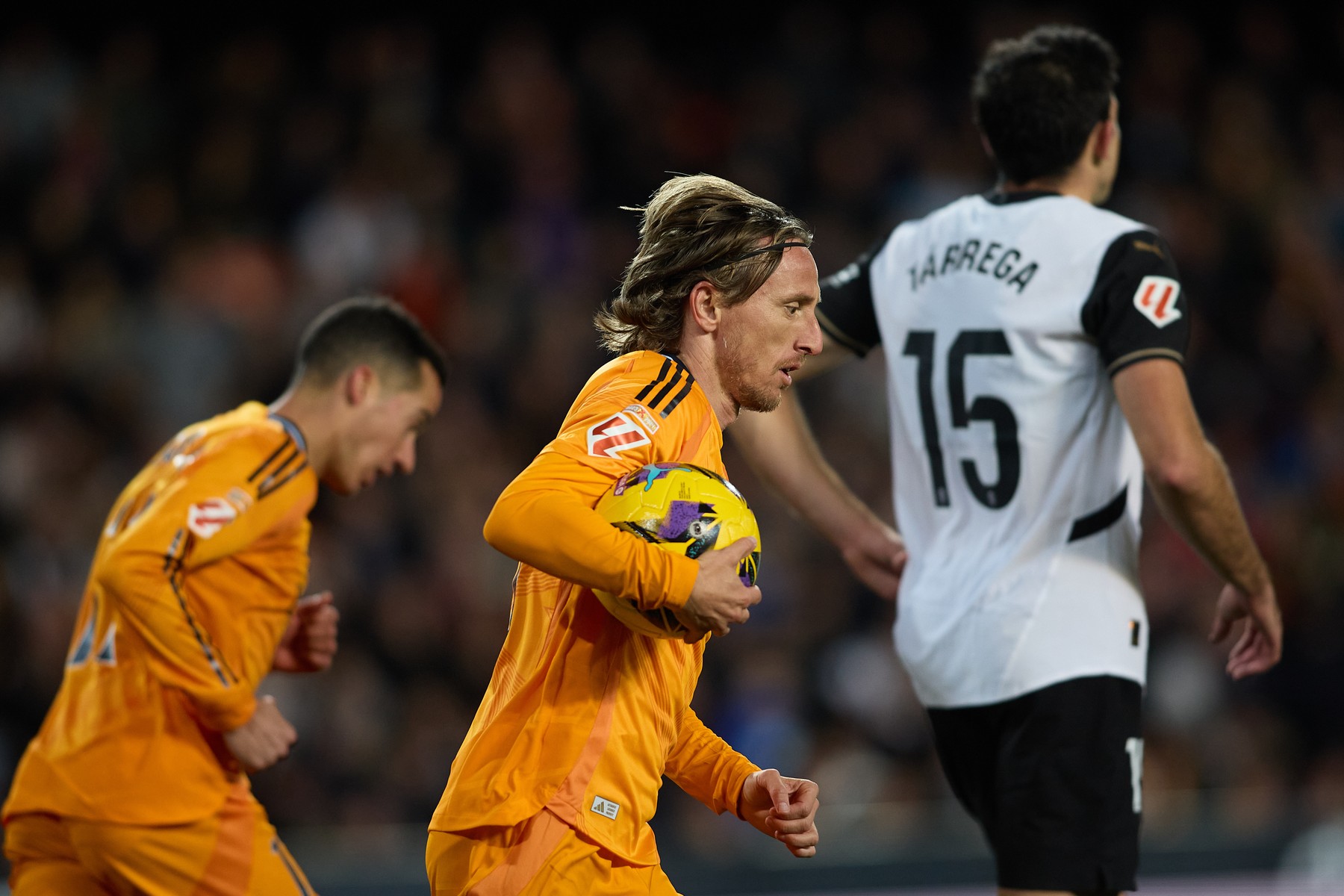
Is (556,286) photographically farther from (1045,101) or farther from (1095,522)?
(1095,522)

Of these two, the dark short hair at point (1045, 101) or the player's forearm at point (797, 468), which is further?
the player's forearm at point (797, 468)

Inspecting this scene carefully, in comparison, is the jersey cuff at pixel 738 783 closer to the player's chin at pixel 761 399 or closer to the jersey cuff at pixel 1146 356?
the player's chin at pixel 761 399

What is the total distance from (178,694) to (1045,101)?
8.90 feet

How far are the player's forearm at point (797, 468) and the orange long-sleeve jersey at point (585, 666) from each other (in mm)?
1307

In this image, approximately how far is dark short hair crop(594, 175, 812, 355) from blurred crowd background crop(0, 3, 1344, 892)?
5007 mm

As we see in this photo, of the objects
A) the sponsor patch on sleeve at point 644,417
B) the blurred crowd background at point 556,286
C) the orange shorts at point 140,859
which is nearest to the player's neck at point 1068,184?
the sponsor patch on sleeve at point 644,417

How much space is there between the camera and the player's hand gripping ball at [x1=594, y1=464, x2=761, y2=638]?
265cm

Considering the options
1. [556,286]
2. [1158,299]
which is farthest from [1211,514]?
[556,286]

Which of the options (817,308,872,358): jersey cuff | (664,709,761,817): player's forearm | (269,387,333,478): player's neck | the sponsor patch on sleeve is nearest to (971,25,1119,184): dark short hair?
(817,308,872,358): jersey cuff

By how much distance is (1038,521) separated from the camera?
3693 millimetres

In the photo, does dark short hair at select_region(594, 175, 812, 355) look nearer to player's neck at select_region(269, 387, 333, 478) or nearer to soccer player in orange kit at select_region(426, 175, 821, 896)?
soccer player in orange kit at select_region(426, 175, 821, 896)

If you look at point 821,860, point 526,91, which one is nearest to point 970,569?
point 821,860

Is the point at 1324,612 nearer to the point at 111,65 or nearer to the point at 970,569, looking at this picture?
the point at 970,569

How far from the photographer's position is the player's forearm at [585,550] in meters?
2.54
